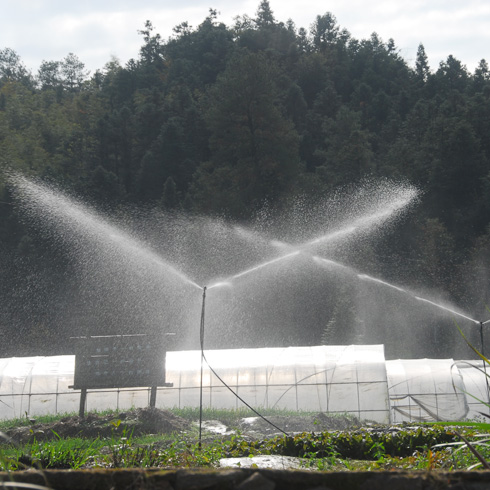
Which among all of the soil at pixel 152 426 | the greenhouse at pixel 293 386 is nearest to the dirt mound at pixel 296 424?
the soil at pixel 152 426

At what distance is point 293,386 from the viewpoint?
18.3 m

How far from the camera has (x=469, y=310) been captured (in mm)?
40406

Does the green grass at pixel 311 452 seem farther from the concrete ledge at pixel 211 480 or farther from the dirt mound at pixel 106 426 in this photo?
the dirt mound at pixel 106 426

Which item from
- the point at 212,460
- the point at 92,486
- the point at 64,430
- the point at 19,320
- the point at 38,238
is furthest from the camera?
the point at 38,238

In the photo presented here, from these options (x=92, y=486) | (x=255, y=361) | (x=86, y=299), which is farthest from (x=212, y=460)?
(x=86, y=299)

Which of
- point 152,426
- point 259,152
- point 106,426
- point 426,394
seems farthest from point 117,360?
point 259,152

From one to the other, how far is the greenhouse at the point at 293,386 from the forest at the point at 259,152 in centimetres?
1684

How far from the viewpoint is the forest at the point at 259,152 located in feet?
145

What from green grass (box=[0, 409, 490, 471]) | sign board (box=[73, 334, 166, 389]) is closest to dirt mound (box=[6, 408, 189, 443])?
sign board (box=[73, 334, 166, 389])

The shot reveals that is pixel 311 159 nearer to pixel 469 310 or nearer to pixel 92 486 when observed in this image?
pixel 469 310

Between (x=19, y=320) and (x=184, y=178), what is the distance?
19.3 m

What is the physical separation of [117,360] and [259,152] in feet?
124

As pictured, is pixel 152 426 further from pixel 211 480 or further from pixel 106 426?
pixel 211 480

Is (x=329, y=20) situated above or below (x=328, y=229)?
above
